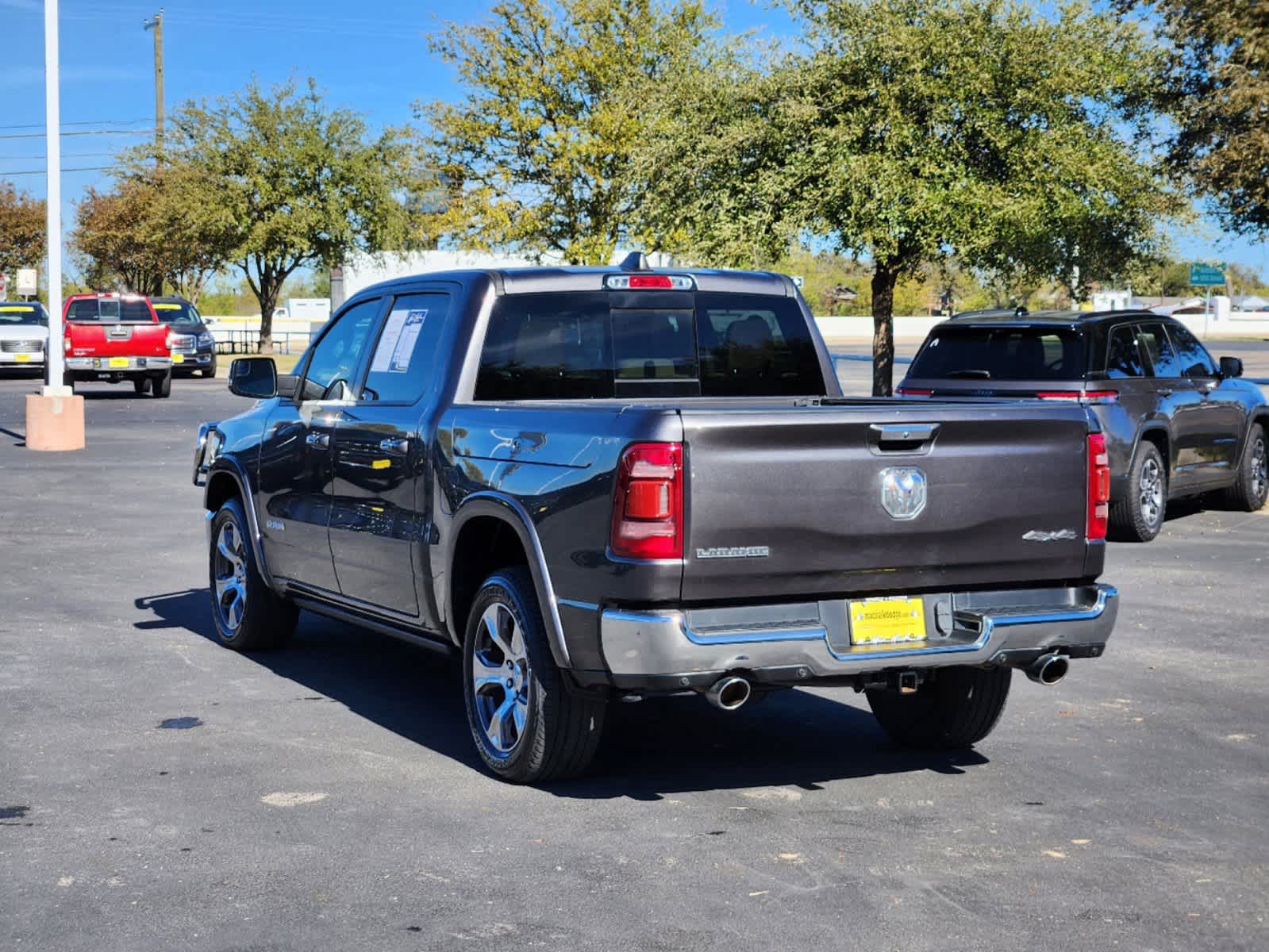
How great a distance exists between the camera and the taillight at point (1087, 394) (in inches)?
499

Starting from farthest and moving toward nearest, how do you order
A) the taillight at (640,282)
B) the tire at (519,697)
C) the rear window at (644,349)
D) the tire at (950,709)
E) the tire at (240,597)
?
the tire at (240,597) → the taillight at (640,282) → the rear window at (644,349) → the tire at (950,709) → the tire at (519,697)

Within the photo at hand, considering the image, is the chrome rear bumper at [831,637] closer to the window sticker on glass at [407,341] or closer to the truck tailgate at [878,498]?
the truck tailgate at [878,498]

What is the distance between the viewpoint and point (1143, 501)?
13.4 m

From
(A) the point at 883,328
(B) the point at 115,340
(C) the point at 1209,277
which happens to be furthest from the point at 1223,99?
(C) the point at 1209,277

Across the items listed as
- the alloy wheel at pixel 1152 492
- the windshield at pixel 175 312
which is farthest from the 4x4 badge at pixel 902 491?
the windshield at pixel 175 312

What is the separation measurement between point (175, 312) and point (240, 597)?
35074mm

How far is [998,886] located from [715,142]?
54.0 ft

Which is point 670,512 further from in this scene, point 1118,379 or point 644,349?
point 1118,379

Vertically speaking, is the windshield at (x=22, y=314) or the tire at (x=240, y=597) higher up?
the windshield at (x=22, y=314)

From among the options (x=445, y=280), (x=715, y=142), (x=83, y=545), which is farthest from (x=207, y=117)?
(x=445, y=280)

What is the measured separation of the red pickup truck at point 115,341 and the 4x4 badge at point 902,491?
29.6 meters

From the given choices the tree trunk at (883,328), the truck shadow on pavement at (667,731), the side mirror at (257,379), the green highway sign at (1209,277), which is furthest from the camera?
the green highway sign at (1209,277)

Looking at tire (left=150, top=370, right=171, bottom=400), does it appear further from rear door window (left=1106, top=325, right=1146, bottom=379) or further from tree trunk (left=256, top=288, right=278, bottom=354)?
tree trunk (left=256, top=288, right=278, bottom=354)

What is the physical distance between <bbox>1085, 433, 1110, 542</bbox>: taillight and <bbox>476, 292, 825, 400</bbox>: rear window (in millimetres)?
1669
